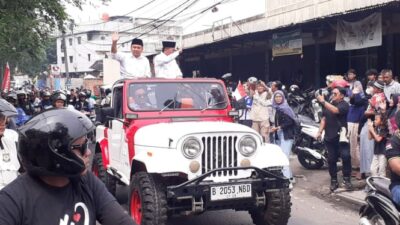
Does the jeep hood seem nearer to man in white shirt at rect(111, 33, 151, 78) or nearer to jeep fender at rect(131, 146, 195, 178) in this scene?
jeep fender at rect(131, 146, 195, 178)

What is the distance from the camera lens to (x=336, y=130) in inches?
295

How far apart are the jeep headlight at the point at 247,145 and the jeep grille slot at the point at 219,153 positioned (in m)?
0.08

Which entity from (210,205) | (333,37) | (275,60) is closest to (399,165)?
(210,205)

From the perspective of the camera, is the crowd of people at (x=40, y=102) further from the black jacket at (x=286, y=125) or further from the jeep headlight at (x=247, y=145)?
the black jacket at (x=286, y=125)

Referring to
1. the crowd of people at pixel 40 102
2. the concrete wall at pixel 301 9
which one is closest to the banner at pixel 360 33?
the concrete wall at pixel 301 9

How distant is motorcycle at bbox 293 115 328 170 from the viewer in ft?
30.9

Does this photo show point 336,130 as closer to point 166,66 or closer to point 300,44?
point 166,66

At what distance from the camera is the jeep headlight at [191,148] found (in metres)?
5.08

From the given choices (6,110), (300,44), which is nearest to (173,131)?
(6,110)

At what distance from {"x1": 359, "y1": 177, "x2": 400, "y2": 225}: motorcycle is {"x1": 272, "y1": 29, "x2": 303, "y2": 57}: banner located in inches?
366

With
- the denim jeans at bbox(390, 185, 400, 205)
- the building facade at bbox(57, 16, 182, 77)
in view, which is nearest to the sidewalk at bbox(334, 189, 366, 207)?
the denim jeans at bbox(390, 185, 400, 205)

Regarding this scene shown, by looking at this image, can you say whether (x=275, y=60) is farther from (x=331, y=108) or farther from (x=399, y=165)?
(x=399, y=165)

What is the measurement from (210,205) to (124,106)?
6.44 feet

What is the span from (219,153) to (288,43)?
970 centimetres
